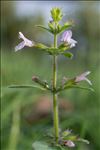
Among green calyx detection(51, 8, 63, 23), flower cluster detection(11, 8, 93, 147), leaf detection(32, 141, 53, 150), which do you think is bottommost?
leaf detection(32, 141, 53, 150)

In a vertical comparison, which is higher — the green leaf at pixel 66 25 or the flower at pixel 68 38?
the green leaf at pixel 66 25

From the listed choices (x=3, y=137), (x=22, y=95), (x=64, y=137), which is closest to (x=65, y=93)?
(x=22, y=95)

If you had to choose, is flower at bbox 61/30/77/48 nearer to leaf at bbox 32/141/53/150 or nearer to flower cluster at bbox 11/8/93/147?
flower cluster at bbox 11/8/93/147

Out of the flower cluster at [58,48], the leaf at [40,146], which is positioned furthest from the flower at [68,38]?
the leaf at [40,146]

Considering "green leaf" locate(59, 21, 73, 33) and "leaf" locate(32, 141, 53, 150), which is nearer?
"leaf" locate(32, 141, 53, 150)

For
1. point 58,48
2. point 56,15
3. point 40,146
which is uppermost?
point 56,15

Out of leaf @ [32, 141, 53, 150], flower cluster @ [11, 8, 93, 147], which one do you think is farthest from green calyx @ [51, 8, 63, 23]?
Result: leaf @ [32, 141, 53, 150]

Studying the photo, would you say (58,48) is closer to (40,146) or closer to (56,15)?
(56,15)

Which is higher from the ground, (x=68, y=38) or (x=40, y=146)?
(x=68, y=38)

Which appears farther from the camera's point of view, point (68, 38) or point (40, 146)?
point (68, 38)

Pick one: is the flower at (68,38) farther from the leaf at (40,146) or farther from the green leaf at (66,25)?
the leaf at (40,146)

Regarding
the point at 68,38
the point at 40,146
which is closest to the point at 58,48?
the point at 68,38

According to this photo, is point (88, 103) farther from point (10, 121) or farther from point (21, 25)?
point (21, 25)
